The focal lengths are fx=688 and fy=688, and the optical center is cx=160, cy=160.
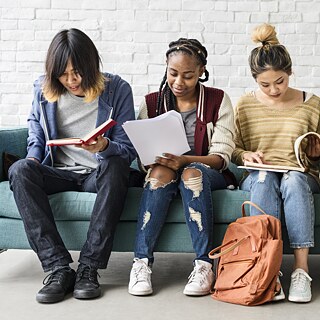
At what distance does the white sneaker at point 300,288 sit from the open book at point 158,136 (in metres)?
0.64

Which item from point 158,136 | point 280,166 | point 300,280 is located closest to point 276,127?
point 280,166

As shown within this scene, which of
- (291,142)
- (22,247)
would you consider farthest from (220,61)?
(22,247)

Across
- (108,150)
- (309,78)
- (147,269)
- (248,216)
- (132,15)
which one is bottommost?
(147,269)

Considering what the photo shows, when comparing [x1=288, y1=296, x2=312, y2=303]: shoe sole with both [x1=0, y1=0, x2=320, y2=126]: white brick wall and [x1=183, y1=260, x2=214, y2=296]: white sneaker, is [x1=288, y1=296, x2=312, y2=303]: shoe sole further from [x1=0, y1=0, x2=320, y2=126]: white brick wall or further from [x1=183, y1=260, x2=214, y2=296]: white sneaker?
[x1=0, y1=0, x2=320, y2=126]: white brick wall

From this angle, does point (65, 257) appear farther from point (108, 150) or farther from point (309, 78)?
point (309, 78)

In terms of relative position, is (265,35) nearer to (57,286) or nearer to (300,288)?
(300,288)

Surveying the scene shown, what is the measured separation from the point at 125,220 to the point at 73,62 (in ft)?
2.16

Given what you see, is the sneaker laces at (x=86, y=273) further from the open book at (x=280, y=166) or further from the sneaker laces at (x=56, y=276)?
the open book at (x=280, y=166)

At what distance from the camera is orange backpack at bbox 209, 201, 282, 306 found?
7.91 ft

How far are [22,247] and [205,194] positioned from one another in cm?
77

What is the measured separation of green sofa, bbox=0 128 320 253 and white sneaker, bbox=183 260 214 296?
117 millimetres

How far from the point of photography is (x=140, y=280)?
257cm

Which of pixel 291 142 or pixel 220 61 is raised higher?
pixel 220 61

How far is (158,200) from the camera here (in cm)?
263
